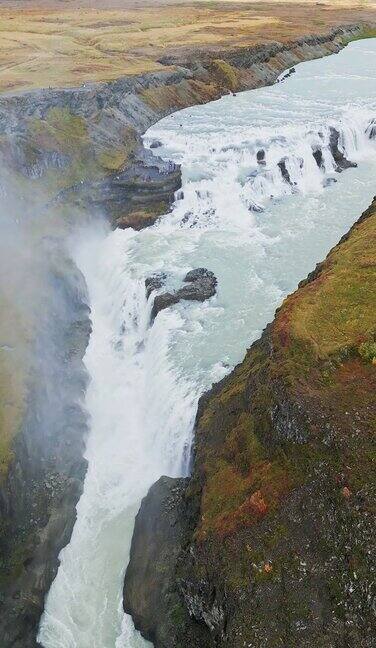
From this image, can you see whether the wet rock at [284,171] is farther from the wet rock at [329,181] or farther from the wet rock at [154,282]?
the wet rock at [154,282]

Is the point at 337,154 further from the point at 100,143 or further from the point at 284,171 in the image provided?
the point at 100,143

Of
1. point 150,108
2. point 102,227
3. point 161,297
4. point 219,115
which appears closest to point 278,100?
point 219,115

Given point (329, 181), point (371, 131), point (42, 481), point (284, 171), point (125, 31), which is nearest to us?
point (42, 481)

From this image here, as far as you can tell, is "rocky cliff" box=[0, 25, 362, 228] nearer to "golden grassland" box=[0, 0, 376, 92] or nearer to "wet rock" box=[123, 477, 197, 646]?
"golden grassland" box=[0, 0, 376, 92]

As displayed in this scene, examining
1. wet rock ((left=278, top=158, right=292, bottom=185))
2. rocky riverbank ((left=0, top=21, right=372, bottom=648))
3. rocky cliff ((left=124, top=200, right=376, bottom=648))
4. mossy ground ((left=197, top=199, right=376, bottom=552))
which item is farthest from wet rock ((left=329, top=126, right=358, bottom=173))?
rocky cliff ((left=124, top=200, right=376, bottom=648))

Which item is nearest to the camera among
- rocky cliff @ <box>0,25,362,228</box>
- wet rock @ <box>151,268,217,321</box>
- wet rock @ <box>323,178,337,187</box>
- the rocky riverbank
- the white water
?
the rocky riverbank

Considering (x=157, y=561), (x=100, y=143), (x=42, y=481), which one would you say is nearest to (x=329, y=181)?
(x=100, y=143)
